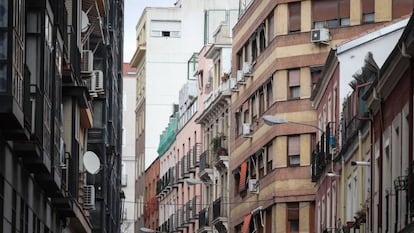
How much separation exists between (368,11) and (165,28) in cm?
5892

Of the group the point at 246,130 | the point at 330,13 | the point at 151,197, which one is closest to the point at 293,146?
the point at 330,13

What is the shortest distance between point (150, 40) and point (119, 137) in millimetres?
47568

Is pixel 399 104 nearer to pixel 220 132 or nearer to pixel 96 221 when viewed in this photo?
pixel 96 221

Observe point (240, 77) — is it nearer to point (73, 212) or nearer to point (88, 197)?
point (88, 197)

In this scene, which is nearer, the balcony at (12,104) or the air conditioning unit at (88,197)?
the balcony at (12,104)

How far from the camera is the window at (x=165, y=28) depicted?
131750mm

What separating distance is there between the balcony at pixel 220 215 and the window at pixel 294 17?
17733 millimetres

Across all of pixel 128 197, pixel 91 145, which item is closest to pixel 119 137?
pixel 91 145

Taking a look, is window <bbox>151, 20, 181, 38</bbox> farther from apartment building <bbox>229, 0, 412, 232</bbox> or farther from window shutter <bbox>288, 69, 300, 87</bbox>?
window shutter <bbox>288, 69, 300, 87</bbox>

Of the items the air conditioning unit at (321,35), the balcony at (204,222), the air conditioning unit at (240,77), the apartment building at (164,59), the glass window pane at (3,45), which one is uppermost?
the apartment building at (164,59)

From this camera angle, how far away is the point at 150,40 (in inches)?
5246

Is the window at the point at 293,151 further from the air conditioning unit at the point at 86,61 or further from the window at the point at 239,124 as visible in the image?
the air conditioning unit at the point at 86,61

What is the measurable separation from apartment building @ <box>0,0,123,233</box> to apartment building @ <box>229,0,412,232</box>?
42.8ft

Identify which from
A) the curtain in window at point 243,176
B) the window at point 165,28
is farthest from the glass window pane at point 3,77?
the window at point 165,28
